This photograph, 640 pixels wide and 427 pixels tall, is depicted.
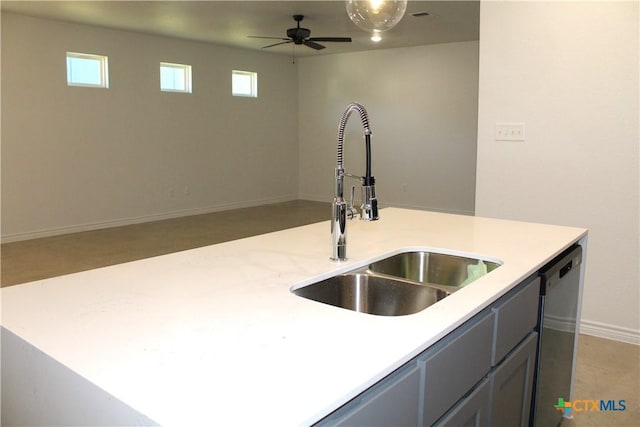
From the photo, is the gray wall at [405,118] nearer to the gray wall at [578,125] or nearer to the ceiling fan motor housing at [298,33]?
the ceiling fan motor housing at [298,33]

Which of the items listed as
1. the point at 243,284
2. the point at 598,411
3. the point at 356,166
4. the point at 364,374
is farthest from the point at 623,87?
the point at 356,166

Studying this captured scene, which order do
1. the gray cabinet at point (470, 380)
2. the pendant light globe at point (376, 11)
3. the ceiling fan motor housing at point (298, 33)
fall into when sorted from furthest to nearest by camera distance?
the ceiling fan motor housing at point (298, 33) < the pendant light globe at point (376, 11) < the gray cabinet at point (470, 380)

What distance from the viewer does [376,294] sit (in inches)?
69.0

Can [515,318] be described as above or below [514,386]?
above

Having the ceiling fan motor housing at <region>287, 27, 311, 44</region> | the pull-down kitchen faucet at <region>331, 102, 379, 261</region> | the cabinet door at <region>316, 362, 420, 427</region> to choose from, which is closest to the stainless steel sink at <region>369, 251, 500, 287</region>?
the pull-down kitchen faucet at <region>331, 102, 379, 261</region>

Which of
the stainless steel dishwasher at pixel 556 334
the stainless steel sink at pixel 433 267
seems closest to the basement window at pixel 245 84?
the stainless steel sink at pixel 433 267

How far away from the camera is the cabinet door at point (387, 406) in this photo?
0.95 metres

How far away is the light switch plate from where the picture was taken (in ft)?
11.4

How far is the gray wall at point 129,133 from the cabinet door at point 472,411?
5955 mm

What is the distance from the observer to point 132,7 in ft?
17.4

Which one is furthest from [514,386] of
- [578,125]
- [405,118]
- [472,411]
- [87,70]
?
[405,118]

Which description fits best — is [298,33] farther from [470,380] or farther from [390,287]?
[470,380]

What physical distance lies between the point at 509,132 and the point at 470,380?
2.49m

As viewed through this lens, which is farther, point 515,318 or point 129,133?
point 129,133
